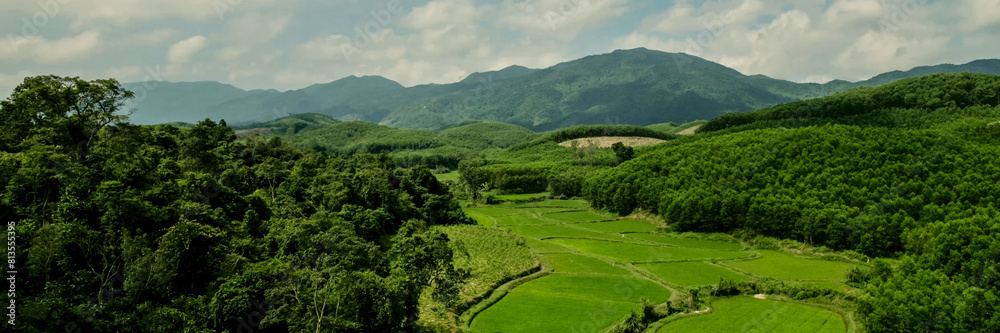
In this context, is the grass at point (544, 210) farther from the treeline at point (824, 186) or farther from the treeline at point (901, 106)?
the treeline at point (901, 106)

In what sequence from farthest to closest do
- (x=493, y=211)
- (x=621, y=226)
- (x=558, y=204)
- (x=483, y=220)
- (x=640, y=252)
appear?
(x=558, y=204), (x=493, y=211), (x=483, y=220), (x=621, y=226), (x=640, y=252)

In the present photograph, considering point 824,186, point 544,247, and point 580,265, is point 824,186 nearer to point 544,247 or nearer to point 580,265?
point 544,247

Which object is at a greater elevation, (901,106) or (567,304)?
Answer: (901,106)

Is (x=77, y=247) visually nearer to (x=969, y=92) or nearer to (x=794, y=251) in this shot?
(x=794, y=251)

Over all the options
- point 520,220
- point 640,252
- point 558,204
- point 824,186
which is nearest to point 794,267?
point 640,252

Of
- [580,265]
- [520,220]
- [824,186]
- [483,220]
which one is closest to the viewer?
[580,265]

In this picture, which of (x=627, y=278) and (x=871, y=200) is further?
(x=871, y=200)
